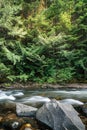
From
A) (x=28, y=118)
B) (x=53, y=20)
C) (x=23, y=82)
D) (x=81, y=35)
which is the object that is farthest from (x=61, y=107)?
(x=53, y=20)

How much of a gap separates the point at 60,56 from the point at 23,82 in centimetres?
311

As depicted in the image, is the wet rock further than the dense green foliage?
No

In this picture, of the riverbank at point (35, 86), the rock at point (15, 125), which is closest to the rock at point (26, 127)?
the rock at point (15, 125)

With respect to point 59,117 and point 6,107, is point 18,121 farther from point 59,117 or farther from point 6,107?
point 6,107

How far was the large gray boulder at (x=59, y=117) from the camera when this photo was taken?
6.85 meters

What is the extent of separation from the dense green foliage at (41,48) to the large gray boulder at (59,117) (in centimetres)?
784

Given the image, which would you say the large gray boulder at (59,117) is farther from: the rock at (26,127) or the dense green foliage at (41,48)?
the dense green foliage at (41,48)

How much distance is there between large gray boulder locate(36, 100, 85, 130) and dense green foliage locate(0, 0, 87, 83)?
784cm

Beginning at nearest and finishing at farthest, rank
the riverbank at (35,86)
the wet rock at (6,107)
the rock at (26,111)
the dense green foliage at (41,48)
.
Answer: the rock at (26,111) → the wet rock at (6,107) → the riverbank at (35,86) → the dense green foliage at (41,48)

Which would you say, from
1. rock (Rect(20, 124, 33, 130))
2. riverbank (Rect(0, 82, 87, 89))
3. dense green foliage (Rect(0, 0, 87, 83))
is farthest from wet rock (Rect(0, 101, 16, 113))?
dense green foliage (Rect(0, 0, 87, 83))

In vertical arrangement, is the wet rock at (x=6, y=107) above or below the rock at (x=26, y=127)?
above

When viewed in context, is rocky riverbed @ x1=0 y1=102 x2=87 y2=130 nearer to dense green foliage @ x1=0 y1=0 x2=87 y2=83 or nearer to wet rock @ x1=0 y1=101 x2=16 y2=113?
wet rock @ x1=0 y1=101 x2=16 y2=113

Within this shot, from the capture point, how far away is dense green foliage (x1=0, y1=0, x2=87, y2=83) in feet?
53.0

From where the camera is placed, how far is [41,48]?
1666 centimetres
